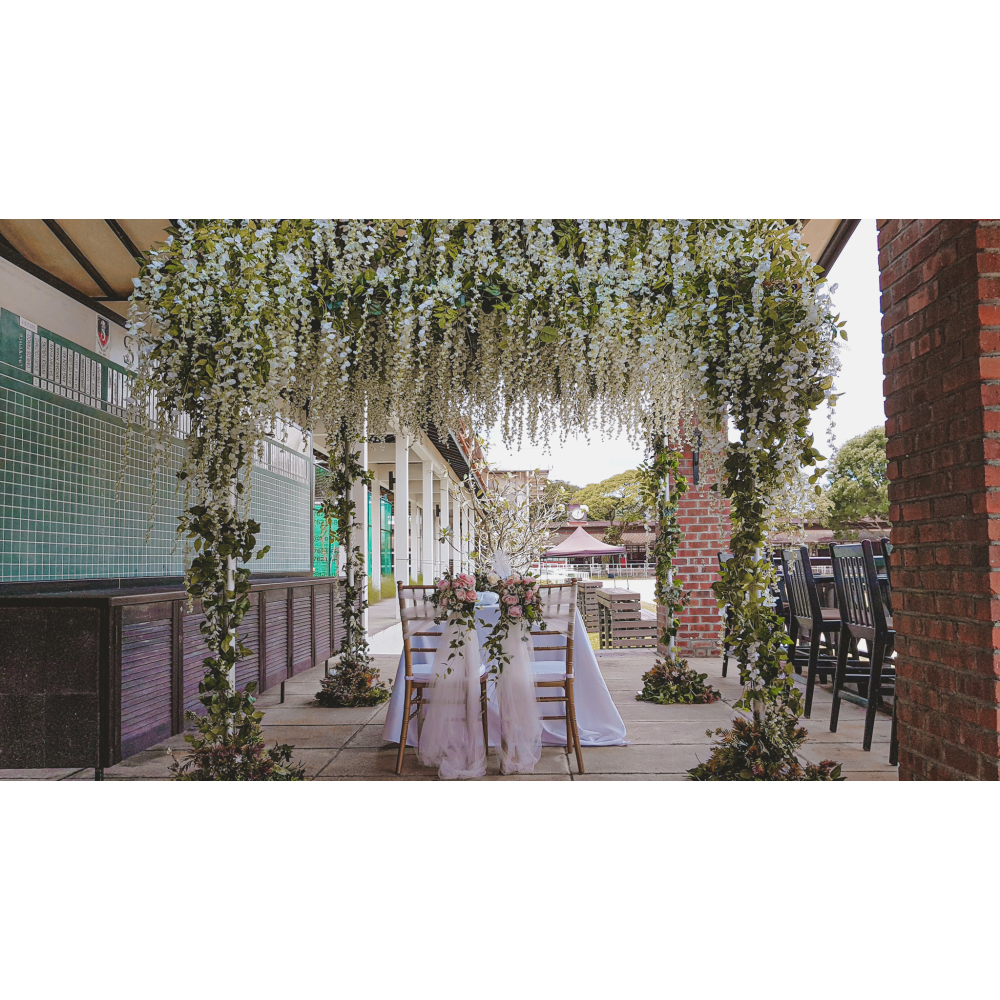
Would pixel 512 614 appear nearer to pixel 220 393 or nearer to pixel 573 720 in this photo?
pixel 573 720

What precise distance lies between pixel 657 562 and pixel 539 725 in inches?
82.0

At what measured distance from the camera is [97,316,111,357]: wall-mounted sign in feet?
13.1

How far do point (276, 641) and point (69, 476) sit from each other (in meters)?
1.88

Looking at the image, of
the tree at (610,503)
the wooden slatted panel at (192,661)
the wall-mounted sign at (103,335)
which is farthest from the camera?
the tree at (610,503)

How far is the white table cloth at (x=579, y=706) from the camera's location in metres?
3.66

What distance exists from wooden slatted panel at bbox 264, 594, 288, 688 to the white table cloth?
56.6 inches

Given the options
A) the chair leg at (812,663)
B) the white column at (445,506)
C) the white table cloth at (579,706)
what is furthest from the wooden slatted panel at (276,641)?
the white column at (445,506)

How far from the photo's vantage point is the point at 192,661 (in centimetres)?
367

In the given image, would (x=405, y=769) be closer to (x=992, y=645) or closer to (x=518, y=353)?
(x=518, y=353)

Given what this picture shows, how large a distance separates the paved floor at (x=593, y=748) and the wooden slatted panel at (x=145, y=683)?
161 mm

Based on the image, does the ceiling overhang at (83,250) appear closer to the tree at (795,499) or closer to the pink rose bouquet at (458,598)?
the pink rose bouquet at (458,598)

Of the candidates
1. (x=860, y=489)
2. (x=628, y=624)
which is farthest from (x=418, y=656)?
(x=860, y=489)

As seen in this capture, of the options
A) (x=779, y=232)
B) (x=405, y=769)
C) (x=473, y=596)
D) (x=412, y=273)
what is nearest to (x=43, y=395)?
(x=412, y=273)

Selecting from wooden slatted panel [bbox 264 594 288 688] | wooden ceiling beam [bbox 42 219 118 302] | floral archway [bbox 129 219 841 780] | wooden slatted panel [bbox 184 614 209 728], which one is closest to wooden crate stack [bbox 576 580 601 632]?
wooden slatted panel [bbox 264 594 288 688]
